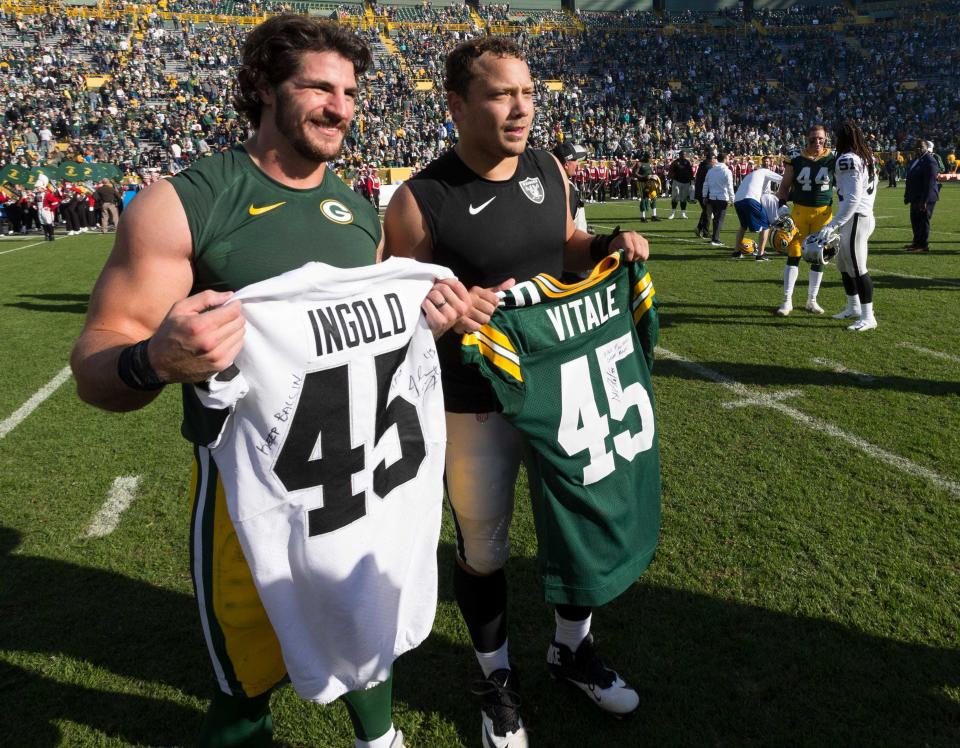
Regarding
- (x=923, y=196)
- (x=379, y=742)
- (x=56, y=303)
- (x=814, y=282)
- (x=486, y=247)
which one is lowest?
(x=56, y=303)

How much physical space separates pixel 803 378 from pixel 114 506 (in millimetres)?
5323

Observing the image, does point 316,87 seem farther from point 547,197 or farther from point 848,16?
point 848,16

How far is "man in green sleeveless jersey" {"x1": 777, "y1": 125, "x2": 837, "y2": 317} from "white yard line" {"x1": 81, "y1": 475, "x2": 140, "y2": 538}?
707 centimetres

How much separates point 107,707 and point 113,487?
2.10 m

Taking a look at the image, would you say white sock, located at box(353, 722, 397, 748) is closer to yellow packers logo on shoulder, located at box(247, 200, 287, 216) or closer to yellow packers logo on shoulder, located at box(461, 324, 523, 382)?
yellow packers logo on shoulder, located at box(461, 324, 523, 382)

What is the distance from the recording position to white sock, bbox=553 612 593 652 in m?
2.50

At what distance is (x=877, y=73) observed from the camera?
154 feet

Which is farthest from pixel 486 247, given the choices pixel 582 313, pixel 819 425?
pixel 819 425

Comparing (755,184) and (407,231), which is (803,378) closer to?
(407,231)

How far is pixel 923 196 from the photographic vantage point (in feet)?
40.7

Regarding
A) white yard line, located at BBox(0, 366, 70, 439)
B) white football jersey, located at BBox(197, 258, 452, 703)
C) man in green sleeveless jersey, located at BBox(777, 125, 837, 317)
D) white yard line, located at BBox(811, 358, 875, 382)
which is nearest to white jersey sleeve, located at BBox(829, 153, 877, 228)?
man in green sleeveless jersey, located at BBox(777, 125, 837, 317)

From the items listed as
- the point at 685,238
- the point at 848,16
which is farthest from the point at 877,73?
the point at 685,238

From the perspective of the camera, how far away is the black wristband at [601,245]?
2445mm

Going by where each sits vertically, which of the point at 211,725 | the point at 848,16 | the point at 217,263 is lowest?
the point at 211,725
